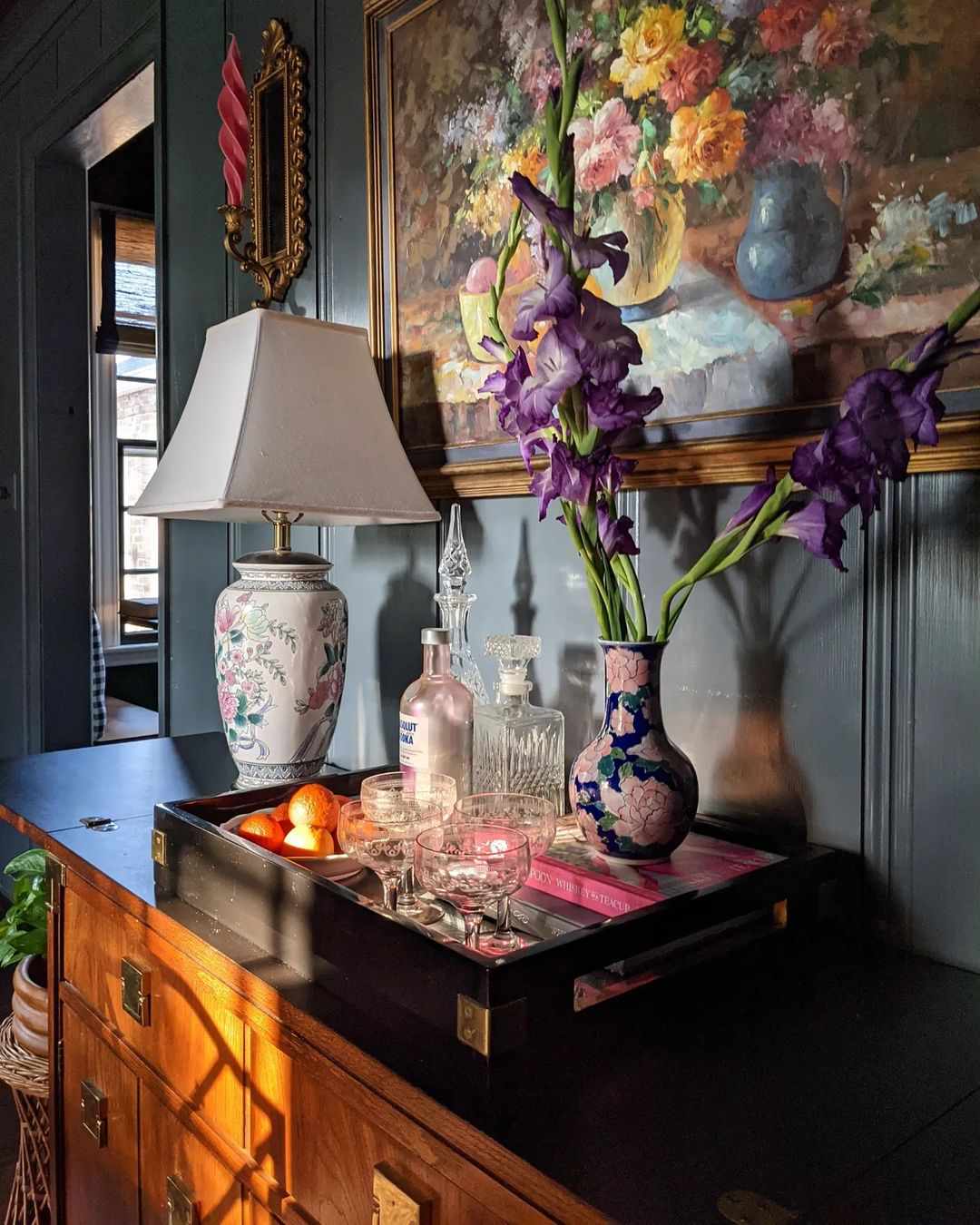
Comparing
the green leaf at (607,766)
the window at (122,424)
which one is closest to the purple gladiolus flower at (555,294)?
the green leaf at (607,766)

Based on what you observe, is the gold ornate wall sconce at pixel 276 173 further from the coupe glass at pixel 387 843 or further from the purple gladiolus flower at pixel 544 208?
the coupe glass at pixel 387 843

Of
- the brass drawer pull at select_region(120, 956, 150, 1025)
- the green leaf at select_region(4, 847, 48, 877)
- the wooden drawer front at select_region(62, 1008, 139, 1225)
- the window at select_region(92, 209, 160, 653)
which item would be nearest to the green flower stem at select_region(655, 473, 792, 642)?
the brass drawer pull at select_region(120, 956, 150, 1025)

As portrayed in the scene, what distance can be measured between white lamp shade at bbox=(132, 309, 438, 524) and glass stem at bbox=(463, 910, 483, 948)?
633 millimetres

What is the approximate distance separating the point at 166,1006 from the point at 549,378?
752mm

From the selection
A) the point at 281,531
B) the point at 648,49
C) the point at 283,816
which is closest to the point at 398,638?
the point at 281,531

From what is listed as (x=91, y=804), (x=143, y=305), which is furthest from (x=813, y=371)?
(x=143, y=305)

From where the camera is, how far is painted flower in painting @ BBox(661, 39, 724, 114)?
108cm

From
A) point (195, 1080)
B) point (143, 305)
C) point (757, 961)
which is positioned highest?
point (143, 305)

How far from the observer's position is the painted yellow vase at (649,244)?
113 cm

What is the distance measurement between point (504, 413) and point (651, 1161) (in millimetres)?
671

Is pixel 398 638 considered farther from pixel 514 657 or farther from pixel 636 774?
pixel 636 774

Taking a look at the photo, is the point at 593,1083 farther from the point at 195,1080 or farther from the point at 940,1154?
the point at 195,1080

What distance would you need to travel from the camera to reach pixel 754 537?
91 cm

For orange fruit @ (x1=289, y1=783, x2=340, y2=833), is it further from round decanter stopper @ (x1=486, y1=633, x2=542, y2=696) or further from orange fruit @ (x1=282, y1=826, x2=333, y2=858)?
round decanter stopper @ (x1=486, y1=633, x2=542, y2=696)
